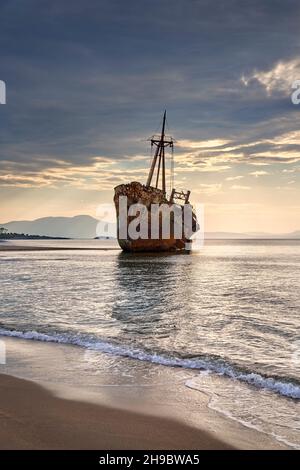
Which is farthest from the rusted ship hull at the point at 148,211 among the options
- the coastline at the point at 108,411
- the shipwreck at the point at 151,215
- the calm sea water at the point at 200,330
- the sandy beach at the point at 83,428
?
the sandy beach at the point at 83,428

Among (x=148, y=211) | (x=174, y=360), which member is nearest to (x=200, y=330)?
(x=174, y=360)

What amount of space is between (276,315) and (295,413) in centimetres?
908

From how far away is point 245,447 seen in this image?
5.10 meters

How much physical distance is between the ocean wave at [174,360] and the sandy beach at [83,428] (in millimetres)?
2572

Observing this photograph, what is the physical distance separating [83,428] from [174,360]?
4.01 m

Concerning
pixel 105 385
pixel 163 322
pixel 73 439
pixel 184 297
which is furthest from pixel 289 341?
pixel 184 297

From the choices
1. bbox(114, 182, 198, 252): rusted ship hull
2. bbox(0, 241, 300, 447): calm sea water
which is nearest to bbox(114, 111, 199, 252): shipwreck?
bbox(114, 182, 198, 252): rusted ship hull

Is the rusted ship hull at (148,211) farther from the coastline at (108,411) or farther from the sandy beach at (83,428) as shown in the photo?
the sandy beach at (83,428)

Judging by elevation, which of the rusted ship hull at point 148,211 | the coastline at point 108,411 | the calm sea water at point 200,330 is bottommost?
the calm sea water at point 200,330

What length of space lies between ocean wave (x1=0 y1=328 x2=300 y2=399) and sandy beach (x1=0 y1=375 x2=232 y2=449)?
2572 mm

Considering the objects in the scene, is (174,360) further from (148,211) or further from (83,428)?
(148,211)

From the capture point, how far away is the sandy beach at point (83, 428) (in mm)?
4941

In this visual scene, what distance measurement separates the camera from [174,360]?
9156mm
